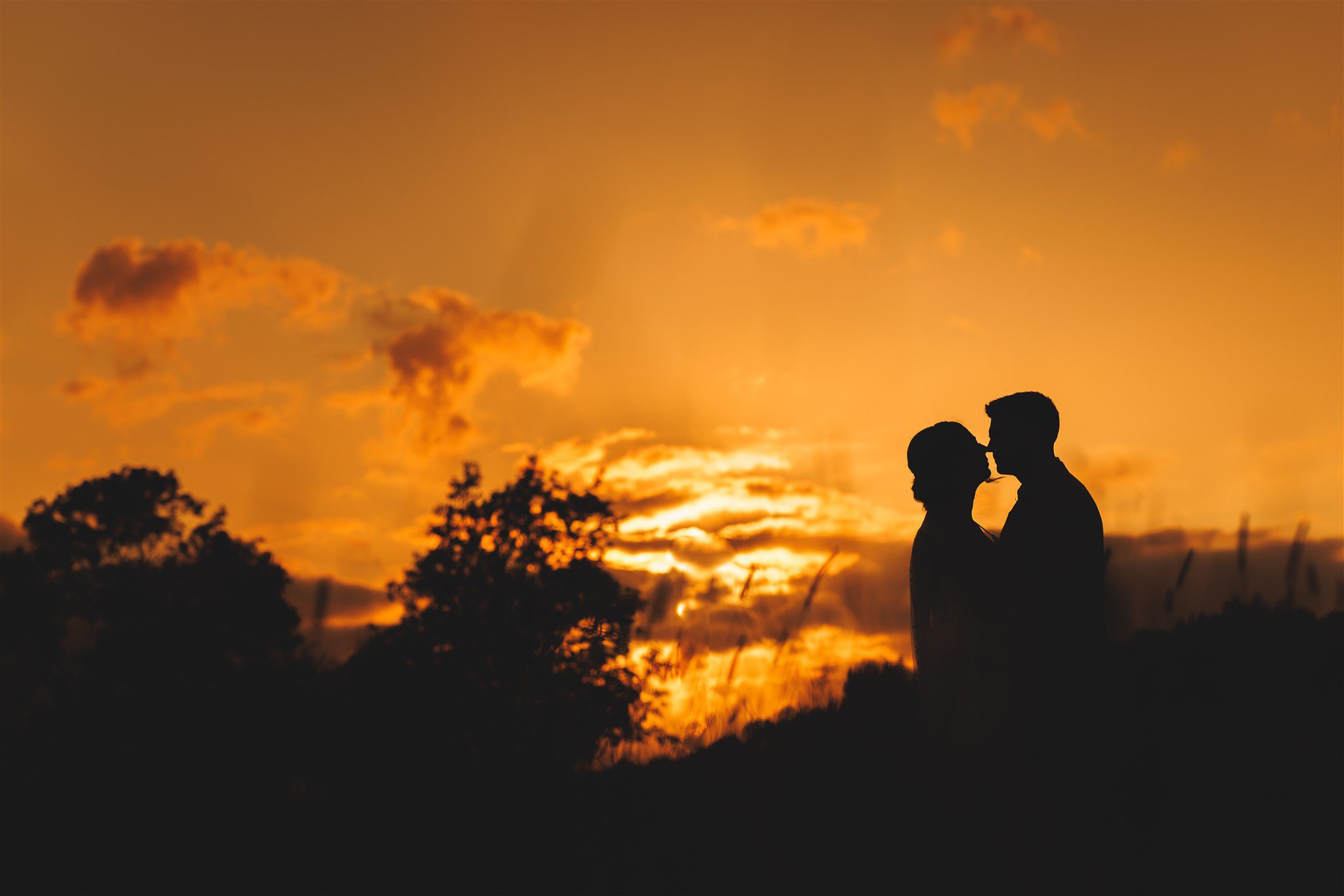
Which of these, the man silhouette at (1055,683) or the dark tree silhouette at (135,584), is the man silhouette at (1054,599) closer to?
the man silhouette at (1055,683)

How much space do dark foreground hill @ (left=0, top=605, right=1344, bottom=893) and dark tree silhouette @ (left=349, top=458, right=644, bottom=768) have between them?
12795mm

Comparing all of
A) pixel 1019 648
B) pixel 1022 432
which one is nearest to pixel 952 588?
pixel 1019 648

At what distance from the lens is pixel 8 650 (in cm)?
3097

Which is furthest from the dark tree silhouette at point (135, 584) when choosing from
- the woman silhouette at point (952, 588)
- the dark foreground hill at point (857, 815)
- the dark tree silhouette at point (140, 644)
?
the woman silhouette at point (952, 588)

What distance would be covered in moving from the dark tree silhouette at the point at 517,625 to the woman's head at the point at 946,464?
21.4 meters

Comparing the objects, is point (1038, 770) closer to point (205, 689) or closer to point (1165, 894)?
point (1165, 894)

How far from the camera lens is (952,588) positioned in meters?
5.55

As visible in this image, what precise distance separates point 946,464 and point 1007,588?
0.83m

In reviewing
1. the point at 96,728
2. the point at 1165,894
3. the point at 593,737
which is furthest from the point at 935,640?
the point at 96,728

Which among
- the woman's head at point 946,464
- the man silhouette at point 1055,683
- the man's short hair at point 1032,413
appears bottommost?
the man silhouette at point 1055,683

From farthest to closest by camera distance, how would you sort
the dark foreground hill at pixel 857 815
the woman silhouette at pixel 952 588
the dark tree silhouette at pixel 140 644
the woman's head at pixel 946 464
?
the dark tree silhouette at pixel 140 644 < the woman's head at pixel 946 464 < the woman silhouette at pixel 952 588 < the dark foreground hill at pixel 857 815

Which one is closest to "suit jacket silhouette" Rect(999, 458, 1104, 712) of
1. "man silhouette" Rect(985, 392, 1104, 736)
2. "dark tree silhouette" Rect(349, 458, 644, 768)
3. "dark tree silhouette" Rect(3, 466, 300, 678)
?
"man silhouette" Rect(985, 392, 1104, 736)

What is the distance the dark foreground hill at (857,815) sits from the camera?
17.4 ft

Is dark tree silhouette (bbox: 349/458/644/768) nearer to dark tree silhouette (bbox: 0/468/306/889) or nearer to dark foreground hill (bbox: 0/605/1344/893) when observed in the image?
dark tree silhouette (bbox: 0/468/306/889)
